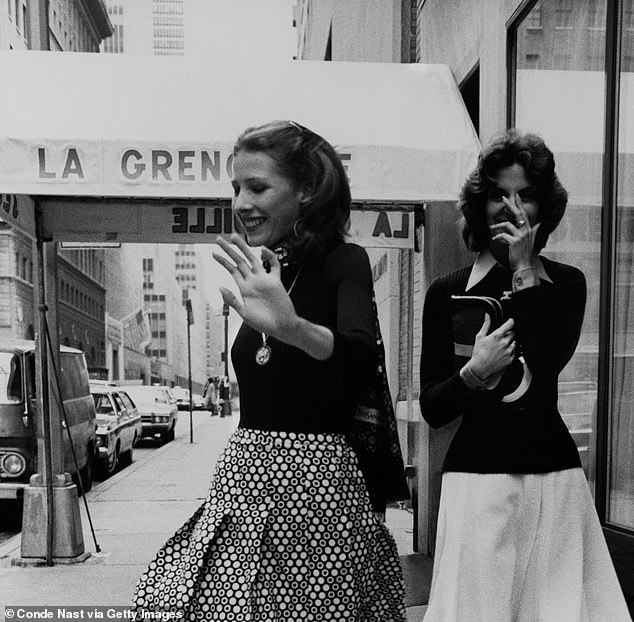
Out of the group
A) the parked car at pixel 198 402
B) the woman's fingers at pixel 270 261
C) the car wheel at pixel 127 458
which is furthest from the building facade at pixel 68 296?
the woman's fingers at pixel 270 261

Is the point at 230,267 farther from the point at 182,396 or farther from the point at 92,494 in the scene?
the point at 182,396

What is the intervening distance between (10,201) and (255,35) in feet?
8.26

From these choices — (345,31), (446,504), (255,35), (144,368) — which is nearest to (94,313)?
(144,368)

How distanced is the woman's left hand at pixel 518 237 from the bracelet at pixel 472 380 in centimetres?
26

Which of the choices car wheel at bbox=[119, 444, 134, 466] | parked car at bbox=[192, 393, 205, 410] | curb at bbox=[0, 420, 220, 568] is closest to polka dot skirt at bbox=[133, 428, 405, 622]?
curb at bbox=[0, 420, 220, 568]

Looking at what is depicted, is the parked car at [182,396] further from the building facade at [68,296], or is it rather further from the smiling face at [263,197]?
the smiling face at [263,197]

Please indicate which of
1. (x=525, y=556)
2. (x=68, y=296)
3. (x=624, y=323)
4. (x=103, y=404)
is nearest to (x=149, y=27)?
(x=624, y=323)

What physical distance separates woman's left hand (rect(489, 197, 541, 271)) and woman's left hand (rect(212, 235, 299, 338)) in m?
0.73

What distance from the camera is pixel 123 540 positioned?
7648 mm

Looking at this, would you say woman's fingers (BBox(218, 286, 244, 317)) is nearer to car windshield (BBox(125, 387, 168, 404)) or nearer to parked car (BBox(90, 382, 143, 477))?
parked car (BBox(90, 382, 143, 477))

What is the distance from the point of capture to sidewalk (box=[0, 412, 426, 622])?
18.0 ft

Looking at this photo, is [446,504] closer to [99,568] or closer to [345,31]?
[99,568]

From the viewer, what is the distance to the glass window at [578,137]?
426 cm

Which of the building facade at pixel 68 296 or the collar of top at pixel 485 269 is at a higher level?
the collar of top at pixel 485 269
